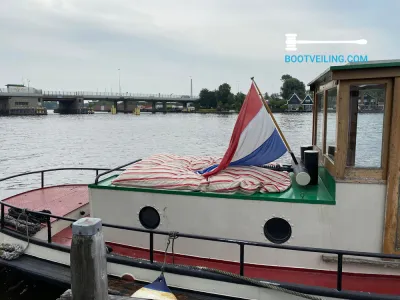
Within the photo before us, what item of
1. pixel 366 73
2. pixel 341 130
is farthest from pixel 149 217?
pixel 366 73

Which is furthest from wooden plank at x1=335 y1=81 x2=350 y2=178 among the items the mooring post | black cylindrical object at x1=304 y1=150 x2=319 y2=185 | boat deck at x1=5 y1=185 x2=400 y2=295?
the mooring post

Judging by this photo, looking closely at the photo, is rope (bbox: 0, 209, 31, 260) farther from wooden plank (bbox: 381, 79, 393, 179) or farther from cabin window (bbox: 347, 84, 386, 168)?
wooden plank (bbox: 381, 79, 393, 179)

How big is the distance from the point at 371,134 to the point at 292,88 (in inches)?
3871

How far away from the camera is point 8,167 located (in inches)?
888

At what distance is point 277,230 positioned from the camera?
15.8 feet

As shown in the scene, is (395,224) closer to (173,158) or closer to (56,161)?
(173,158)

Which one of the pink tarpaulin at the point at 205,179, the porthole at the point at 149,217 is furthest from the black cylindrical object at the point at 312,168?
the porthole at the point at 149,217

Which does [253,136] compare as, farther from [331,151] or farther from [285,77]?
[285,77]

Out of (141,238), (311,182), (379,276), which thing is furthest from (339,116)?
(141,238)

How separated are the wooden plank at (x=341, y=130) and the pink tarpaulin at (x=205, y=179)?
85cm

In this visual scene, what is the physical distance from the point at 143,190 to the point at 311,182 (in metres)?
2.39

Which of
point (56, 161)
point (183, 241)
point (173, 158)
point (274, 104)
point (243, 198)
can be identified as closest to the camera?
point (243, 198)

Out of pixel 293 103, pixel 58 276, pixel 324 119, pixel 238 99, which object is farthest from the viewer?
pixel 238 99

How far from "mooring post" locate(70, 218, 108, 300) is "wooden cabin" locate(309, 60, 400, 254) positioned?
9.35ft
